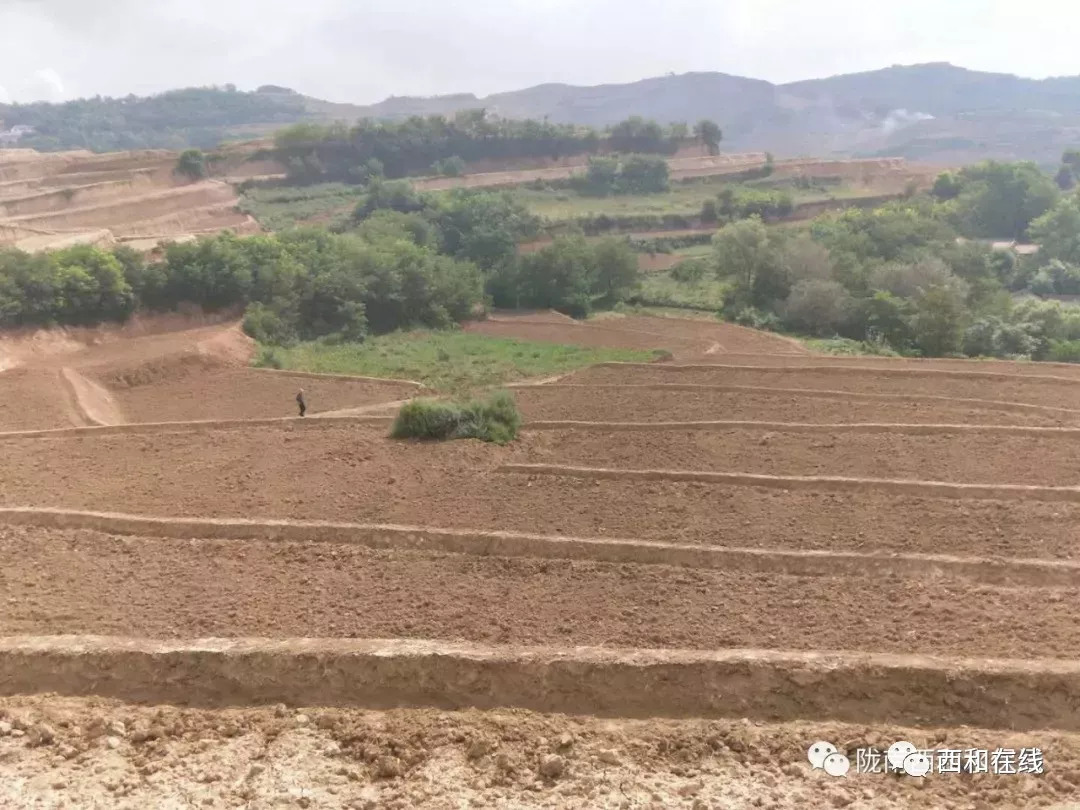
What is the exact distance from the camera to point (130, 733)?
719 cm

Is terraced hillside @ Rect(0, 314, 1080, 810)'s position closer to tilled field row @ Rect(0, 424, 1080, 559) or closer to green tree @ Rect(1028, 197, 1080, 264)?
tilled field row @ Rect(0, 424, 1080, 559)

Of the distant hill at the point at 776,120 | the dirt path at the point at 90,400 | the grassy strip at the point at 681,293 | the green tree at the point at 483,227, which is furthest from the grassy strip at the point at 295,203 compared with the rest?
the distant hill at the point at 776,120

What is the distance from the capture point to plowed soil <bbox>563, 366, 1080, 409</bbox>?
17.0 meters

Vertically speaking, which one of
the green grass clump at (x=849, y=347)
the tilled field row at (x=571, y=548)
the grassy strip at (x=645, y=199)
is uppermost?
the grassy strip at (x=645, y=199)

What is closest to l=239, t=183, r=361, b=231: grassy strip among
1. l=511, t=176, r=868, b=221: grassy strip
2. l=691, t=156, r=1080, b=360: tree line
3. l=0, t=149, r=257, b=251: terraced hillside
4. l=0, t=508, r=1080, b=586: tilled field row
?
l=0, t=149, r=257, b=251: terraced hillside

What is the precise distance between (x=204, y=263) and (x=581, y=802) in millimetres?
27460

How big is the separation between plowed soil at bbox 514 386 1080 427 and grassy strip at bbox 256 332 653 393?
15.7 ft

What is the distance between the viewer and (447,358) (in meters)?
26.8

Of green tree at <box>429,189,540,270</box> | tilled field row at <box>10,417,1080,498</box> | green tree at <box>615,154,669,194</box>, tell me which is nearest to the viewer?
tilled field row at <box>10,417,1080,498</box>

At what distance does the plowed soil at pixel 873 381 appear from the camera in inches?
669

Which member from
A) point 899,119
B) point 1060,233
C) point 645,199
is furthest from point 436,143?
point 899,119

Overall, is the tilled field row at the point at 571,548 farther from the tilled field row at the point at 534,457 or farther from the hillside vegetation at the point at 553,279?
the hillside vegetation at the point at 553,279

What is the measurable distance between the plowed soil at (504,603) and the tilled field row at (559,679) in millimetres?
485

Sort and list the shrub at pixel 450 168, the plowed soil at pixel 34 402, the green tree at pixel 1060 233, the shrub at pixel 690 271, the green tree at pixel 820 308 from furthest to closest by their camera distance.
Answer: the shrub at pixel 450 168
the shrub at pixel 690 271
the green tree at pixel 1060 233
the green tree at pixel 820 308
the plowed soil at pixel 34 402
